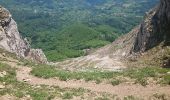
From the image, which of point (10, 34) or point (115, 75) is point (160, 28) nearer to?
point (10, 34)

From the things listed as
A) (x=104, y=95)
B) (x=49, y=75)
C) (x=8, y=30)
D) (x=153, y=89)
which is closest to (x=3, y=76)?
(x=49, y=75)

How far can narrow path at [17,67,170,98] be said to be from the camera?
38866mm

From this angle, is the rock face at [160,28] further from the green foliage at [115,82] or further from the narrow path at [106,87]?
the narrow path at [106,87]

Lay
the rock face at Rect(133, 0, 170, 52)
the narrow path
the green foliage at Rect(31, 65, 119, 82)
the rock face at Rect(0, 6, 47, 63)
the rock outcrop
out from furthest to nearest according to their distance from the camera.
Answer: the rock face at Rect(133, 0, 170, 52), the rock outcrop, the rock face at Rect(0, 6, 47, 63), the green foliage at Rect(31, 65, 119, 82), the narrow path

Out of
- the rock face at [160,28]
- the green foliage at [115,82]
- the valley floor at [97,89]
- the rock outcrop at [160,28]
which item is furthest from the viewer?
the rock face at [160,28]

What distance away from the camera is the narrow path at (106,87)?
38.9 meters

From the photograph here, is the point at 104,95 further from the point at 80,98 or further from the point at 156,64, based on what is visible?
the point at 156,64

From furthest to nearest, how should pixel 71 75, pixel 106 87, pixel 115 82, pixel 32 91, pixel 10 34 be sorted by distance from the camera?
pixel 10 34
pixel 71 75
pixel 115 82
pixel 106 87
pixel 32 91

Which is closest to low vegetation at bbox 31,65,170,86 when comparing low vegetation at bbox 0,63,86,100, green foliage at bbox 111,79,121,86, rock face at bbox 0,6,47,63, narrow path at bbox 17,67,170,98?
green foliage at bbox 111,79,121,86

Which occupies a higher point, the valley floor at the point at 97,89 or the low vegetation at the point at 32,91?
the low vegetation at the point at 32,91

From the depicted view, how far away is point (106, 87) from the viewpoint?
1625 inches

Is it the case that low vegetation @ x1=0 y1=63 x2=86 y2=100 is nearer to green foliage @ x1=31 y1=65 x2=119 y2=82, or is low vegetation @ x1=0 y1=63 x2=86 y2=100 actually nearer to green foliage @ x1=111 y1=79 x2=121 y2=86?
green foliage @ x1=31 y1=65 x2=119 y2=82

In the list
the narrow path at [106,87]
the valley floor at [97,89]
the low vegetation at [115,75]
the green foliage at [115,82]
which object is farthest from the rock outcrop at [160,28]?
the narrow path at [106,87]

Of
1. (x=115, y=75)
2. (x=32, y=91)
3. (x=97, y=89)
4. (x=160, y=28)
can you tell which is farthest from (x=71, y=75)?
(x=160, y=28)
